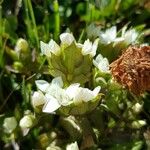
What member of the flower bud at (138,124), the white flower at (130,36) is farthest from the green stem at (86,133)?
the white flower at (130,36)

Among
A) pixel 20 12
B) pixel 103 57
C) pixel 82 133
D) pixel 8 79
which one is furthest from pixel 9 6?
pixel 82 133

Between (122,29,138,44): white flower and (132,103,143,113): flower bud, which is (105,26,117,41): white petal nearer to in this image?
(122,29,138,44): white flower

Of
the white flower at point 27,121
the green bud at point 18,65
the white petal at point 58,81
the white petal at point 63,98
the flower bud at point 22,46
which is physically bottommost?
the white flower at point 27,121

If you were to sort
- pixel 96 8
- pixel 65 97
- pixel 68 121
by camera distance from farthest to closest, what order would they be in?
pixel 96 8
pixel 68 121
pixel 65 97

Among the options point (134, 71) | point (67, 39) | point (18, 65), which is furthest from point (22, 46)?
point (134, 71)

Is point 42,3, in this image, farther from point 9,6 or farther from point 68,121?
point 68,121

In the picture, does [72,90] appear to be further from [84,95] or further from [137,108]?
[137,108]

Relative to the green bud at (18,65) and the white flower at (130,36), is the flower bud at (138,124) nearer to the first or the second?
the white flower at (130,36)
